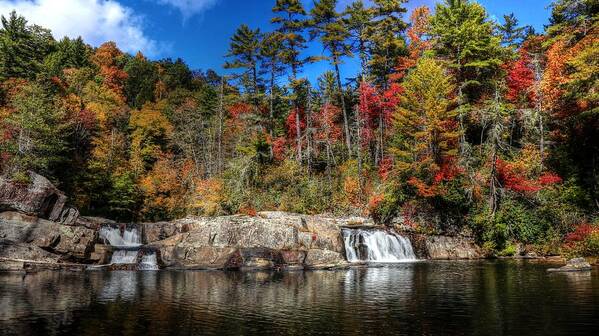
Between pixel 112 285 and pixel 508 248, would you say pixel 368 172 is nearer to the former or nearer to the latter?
pixel 508 248

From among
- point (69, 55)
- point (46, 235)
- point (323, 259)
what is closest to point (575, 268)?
point (323, 259)

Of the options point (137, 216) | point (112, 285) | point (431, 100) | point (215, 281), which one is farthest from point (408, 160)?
point (137, 216)

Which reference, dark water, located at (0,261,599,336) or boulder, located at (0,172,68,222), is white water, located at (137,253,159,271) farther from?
boulder, located at (0,172,68,222)

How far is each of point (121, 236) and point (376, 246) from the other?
785 inches

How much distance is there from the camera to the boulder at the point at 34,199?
2902 cm

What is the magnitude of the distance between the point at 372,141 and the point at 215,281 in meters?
32.0

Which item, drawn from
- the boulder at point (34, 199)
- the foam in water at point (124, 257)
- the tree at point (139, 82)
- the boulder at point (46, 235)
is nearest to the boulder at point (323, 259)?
the foam in water at point (124, 257)

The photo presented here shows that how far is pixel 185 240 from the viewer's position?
29.6 meters

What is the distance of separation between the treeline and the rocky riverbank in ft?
8.35

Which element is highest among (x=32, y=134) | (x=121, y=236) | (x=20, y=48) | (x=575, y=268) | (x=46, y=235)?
(x=20, y=48)

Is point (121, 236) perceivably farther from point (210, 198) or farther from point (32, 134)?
point (32, 134)

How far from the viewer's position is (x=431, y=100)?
35344 millimetres

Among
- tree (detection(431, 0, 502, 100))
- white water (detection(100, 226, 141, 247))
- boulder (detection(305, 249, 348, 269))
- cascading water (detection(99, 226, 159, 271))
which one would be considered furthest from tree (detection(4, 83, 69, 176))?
tree (detection(431, 0, 502, 100))

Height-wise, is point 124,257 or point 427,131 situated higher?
point 427,131
